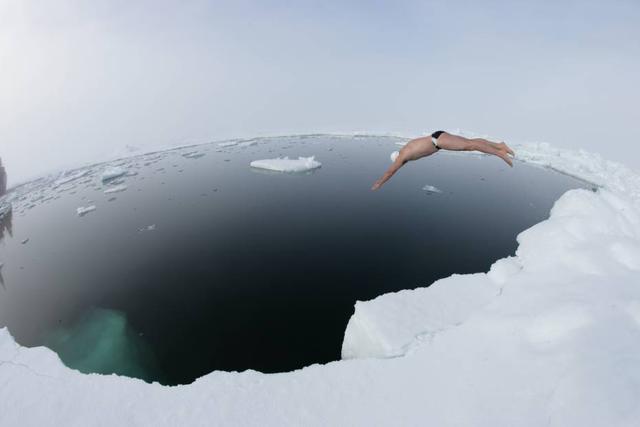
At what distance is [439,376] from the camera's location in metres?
8.86

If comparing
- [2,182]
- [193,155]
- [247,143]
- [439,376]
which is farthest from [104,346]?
[247,143]

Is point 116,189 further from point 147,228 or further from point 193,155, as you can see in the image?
point 193,155

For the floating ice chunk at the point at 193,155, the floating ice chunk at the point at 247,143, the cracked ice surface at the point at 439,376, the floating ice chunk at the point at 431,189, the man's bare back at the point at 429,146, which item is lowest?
the floating ice chunk at the point at 247,143

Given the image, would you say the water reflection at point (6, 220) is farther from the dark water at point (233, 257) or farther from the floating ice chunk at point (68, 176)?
the floating ice chunk at point (68, 176)

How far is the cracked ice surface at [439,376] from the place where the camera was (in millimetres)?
7613

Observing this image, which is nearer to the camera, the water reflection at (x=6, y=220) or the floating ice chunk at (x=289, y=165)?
the water reflection at (x=6, y=220)

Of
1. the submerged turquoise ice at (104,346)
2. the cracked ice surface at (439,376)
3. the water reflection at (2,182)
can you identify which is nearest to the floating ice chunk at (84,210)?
the submerged turquoise ice at (104,346)

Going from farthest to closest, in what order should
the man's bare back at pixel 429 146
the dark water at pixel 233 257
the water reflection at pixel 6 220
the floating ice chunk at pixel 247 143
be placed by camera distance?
the floating ice chunk at pixel 247 143
the water reflection at pixel 6 220
the dark water at pixel 233 257
the man's bare back at pixel 429 146

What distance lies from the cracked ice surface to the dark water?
381 cm

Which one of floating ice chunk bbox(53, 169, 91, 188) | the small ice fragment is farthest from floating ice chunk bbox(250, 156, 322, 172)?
floating ice chunk bbox(53, 169, 91, 188)

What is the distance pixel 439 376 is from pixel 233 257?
53.9 feet

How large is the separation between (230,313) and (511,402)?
13.2 meters

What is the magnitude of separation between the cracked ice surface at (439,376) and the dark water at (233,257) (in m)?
3.81

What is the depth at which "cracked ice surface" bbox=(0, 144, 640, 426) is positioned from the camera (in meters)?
7.61
